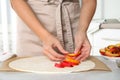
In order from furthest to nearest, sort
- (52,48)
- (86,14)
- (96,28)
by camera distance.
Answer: (96,28) → (86,14) → (52,48)

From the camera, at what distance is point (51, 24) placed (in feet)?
3.38

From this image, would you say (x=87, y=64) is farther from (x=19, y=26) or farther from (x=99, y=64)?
(x=19, y=26)

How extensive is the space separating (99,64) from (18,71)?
236mm

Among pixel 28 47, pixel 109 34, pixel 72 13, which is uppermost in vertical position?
pixel 72 13

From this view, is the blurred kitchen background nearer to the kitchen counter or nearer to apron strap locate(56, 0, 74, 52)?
apron strap locate(56, 0, 74, 52)

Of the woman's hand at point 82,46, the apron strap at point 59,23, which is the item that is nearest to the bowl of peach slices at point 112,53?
the woman's hand at point 82,46

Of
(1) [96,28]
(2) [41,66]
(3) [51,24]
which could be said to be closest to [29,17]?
(3) [51,24]

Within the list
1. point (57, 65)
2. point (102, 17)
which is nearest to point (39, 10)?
point (57, 65)

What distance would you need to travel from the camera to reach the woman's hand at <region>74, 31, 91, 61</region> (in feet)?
2.79

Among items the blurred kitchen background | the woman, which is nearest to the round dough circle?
the woman

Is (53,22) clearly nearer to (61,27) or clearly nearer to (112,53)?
(61,27)

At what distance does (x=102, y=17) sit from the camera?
2.19m

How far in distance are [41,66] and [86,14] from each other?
1.11 ft

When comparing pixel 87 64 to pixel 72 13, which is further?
pixel 72 13
